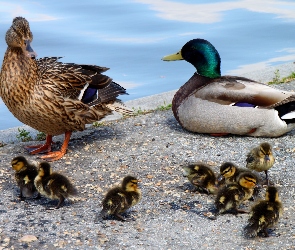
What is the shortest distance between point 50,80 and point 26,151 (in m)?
0.77

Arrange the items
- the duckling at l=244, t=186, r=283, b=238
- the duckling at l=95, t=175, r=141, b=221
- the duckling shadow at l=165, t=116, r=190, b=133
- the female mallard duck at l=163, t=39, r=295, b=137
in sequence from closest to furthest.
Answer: the duckling at l=244, t=186, r=283, b=238, the duckling at l=95, t=175, r=141, b=221, the female mallard duck at l=163, t=39, r=295, b=137, the duckling shadow at l=165, t=116, r=190, b=133

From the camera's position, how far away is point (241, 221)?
17.6 feet

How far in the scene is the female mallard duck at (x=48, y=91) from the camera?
661 centimetres

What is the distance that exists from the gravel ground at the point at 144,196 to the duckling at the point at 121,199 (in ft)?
0.28

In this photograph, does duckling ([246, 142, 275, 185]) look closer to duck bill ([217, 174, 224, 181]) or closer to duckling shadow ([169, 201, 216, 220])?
duck bill ([217, 174, 224, 181])

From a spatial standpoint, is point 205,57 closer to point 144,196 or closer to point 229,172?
point 229,172

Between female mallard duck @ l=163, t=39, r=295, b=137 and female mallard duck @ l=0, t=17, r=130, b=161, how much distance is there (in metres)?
0.82

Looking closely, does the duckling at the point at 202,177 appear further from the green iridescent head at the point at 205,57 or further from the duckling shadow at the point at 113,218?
the green iridescent head at the point at 205,57

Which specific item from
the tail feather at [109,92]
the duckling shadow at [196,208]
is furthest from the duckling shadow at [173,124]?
the duckling shadow at [196,208]

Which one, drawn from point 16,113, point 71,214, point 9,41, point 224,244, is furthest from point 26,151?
point 224,244

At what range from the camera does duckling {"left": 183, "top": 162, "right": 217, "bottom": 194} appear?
581 cm

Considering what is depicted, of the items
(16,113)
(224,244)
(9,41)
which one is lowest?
(224,244)

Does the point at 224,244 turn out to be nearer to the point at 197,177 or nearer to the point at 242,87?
the point at 197,177

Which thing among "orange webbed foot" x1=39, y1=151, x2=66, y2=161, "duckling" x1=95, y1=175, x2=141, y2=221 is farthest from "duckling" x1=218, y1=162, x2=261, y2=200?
"orange webbed foot" x1=39, y1=151, x2=66, y2=161
